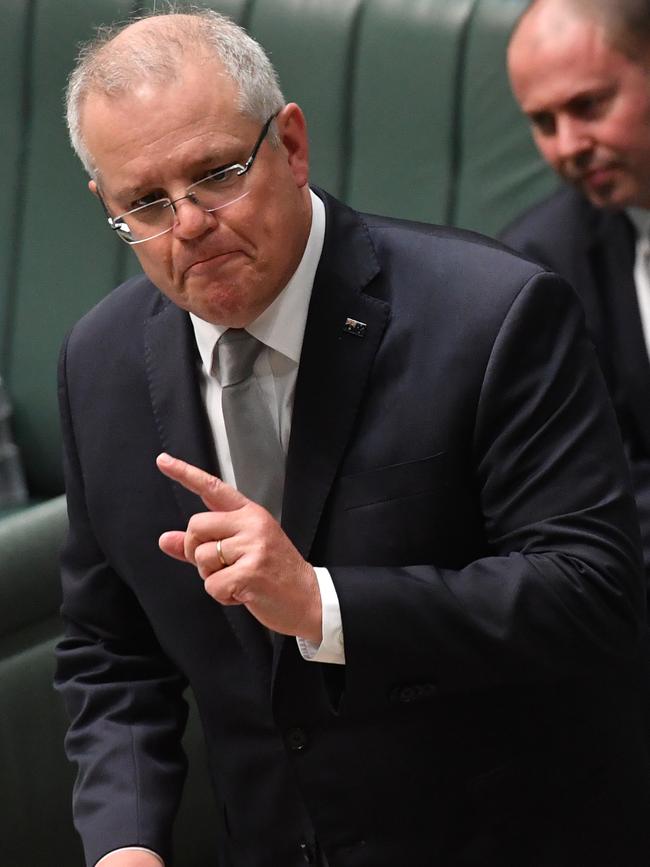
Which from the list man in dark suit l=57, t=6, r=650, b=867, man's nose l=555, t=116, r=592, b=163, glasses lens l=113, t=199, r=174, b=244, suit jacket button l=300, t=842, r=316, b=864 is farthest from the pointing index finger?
man's nose l=555, t=116, r=592, b=163

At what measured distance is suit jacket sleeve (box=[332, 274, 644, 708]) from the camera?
130 cm

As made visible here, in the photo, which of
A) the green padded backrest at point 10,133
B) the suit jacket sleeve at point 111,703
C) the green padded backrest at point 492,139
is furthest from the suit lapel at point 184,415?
the green padded backrest at point 10,133

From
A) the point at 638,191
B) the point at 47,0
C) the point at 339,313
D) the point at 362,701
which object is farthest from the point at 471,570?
the point at 47,0

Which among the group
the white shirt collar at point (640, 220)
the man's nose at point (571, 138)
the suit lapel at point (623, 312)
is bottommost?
the suit lapel at point (623, 312)

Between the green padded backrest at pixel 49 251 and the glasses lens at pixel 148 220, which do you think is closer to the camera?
the glasses lens at pixel 148 220

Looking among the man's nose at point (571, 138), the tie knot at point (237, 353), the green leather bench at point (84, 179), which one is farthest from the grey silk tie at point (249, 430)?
the green leather bench at point (84, 179)

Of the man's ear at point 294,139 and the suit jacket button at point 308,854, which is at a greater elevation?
the man's ear at point 294,139

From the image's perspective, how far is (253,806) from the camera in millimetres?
1489

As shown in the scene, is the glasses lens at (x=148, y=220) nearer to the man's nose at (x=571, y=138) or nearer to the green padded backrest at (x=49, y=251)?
the man's nose at (x=571, y=138)

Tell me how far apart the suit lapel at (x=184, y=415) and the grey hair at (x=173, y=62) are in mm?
181

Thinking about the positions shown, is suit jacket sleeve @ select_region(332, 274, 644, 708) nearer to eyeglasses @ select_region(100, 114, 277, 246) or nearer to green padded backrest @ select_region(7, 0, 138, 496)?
eyeglasses @ select_region(100, 114, 277, 246)

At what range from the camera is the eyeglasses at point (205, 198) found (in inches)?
51.8

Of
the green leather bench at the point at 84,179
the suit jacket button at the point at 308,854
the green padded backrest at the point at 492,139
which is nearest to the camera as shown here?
the suit jacket button at the point at 308,854

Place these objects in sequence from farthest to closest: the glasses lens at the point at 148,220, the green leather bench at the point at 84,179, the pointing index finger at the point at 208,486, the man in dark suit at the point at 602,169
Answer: the green leather bench at the point at 84,179 < the man in dark suit at the point at 602,169 < the glasses lens at the point at 148,220 < the pointing index finger at the point at 208,486
